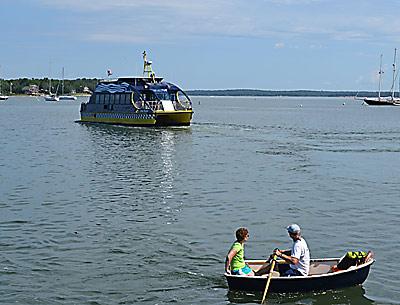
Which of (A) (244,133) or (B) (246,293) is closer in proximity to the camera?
(B) (246,293)

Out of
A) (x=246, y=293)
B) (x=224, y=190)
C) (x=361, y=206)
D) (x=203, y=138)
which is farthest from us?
(x=203, y=138)

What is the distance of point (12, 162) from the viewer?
136 ft

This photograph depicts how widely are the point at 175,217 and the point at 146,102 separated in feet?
148

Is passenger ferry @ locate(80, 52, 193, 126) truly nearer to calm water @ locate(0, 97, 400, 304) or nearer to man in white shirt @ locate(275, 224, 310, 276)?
calm water @ locate(0, 97, 400, 304)

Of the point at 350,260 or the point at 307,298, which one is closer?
the point at 307,298

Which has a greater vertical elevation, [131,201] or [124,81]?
[124,81]

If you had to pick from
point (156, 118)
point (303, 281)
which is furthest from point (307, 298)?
point (156, 118)

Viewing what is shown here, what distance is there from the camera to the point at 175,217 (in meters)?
24.3

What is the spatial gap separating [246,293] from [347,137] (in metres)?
50.9

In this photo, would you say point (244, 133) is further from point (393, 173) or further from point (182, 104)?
point (393, 173)

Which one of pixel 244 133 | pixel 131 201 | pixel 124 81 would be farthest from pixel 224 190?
pixel 124 81

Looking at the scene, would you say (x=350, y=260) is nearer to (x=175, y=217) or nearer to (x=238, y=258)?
(x=238, y=258)

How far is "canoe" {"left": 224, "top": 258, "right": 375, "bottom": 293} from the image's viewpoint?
15663mm

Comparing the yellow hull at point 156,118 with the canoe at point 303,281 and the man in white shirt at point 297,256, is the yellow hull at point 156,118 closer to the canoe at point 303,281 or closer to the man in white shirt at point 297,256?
the canoe at point 303,281
